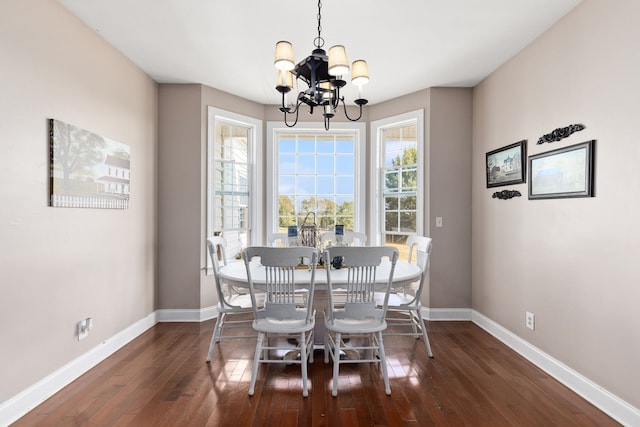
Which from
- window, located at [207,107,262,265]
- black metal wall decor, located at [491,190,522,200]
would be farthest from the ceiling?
black metal wall decor, located at [491,190,522,200]

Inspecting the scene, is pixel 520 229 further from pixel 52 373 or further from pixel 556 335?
pixel 52 373

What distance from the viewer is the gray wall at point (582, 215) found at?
197 cm

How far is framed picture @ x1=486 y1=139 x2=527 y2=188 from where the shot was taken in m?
2.99

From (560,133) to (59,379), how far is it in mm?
3934

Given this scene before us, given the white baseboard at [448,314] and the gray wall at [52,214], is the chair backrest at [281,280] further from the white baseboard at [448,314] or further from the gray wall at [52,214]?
the white baseboard at [448,314]

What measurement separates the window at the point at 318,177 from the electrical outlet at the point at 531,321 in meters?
2.18

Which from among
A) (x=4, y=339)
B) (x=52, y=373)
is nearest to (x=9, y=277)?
(x=4, y=339)

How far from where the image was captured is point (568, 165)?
2.44m

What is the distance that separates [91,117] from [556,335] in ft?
13.0

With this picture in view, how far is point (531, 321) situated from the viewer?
285 centimetres

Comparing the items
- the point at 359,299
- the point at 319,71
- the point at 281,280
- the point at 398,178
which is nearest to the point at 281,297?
the point at 281,280

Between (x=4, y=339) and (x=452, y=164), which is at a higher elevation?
(x=452, y=164)

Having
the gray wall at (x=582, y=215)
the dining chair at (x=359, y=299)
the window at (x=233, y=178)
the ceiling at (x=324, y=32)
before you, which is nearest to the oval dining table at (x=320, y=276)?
the dining chair at (x=359, y=299)

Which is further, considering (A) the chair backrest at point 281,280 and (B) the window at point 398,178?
(B) the window at point 398,178
